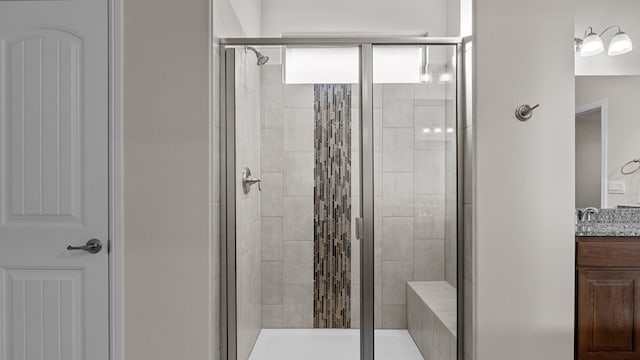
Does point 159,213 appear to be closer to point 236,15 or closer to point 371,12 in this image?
point 236,15

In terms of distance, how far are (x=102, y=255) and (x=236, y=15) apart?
143 cm

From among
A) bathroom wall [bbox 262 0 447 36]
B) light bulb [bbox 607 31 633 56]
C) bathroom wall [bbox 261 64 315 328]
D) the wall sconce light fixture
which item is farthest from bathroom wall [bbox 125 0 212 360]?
light bulb [bbox 607 31 633 56]

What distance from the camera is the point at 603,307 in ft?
6.75

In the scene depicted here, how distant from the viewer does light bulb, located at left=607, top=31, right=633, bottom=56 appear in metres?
2.47

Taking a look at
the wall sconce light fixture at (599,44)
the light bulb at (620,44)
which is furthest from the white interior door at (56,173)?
the light bulb at (620,44)

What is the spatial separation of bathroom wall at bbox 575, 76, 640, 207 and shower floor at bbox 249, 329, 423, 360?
1.42m

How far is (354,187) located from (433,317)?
2.32 ft

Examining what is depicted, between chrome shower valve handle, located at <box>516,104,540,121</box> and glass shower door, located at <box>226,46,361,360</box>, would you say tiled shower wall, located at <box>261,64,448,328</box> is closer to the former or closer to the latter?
glass shower door, located at <box>226,46,361,360</box>

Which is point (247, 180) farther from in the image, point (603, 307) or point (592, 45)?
point (592, 45)

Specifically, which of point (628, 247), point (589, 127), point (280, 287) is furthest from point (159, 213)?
point (589, 127)

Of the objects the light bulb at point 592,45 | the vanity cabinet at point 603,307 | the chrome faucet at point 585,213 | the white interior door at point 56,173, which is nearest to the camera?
the white interior door at point 56,173

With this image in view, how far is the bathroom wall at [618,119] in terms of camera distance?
2.47m

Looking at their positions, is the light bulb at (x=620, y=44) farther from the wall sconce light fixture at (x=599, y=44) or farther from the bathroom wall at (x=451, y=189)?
the bathroom wall at (x=451, y=189)

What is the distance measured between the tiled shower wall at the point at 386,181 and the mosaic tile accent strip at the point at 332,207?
0.03 m
